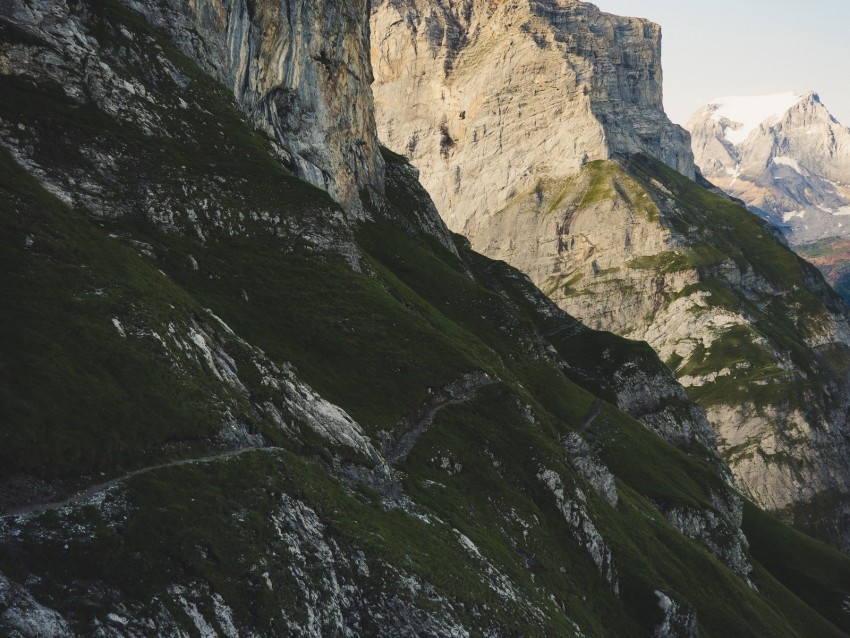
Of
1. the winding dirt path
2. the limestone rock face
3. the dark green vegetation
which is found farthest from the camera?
the limestone rock face

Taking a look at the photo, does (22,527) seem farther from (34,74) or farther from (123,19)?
(123,19)

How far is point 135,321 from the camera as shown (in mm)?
44875

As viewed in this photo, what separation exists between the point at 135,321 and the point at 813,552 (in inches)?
5532

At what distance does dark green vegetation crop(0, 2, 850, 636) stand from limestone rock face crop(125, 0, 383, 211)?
12369 millimetres

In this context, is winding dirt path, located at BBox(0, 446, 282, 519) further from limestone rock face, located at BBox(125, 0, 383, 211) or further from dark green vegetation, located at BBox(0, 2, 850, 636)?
limestone rock face, located at BBox(125, 0, 383, 211)

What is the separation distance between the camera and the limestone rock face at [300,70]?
319 feet

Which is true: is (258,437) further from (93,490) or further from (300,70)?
(300,70)

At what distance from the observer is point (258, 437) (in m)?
46.2

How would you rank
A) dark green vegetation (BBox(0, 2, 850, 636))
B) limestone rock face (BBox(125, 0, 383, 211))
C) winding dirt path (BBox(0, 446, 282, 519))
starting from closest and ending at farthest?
winding dirt path (BBox(0, 446, 282, 519)) → dark green vegetation (BBox(0, 2, 850, 636)) → limestone rock face (BBox(125, 0, 383, 211))

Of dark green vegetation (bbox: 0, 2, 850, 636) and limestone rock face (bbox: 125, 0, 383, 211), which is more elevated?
limestone rock face (bbox: 125, 0, 383, 211)

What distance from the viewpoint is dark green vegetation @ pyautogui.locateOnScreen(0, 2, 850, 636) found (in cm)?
3388

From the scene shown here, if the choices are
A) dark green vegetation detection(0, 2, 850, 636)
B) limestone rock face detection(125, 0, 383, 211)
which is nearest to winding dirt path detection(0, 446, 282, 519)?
dark green vegetation detection(0, 2, 850, 636)

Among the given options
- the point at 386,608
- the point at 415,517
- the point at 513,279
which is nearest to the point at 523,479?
the point at 415,517

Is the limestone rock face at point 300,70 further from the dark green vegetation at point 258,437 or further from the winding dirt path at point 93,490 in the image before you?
the winding dirt path at point 93,490
